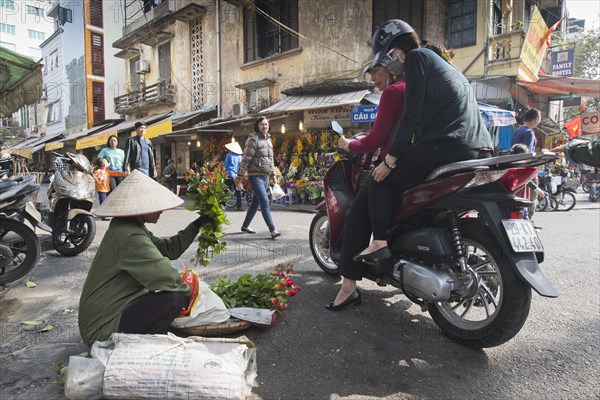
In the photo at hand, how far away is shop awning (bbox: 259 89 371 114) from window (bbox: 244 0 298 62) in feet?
→ 8.65

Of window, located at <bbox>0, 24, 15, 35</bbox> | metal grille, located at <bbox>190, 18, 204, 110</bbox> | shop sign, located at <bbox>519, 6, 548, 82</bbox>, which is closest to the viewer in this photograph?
shop sign, located at <bbox>519, 6, 548, 82</bbox>

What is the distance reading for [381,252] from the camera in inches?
98.6

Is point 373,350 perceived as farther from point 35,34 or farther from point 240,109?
point 35,34

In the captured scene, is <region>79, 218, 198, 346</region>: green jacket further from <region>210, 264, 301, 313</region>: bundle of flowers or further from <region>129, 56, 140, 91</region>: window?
<region>129, 56, 140, 91</region>: window

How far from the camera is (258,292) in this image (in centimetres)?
288

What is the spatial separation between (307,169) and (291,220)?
398cm

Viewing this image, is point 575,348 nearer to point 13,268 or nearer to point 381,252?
point 381,252

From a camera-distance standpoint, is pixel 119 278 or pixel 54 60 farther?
pixel 54 60

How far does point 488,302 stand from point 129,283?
2.15 meters

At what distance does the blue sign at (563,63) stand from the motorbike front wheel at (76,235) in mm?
16478

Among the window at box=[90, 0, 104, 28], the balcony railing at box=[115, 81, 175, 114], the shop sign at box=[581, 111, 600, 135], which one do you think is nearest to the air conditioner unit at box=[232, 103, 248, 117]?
the balcony railing at box=[115, 81, 175, 114]

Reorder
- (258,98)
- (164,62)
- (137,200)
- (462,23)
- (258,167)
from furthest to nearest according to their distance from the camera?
(164,62) < (258,98) < (462,23) < (258,167) < (137,200)

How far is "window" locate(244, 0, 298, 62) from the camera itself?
13.6 meters

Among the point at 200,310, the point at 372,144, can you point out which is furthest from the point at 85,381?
the point at 372,144
